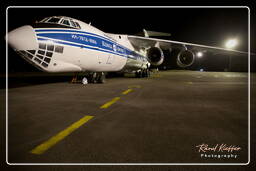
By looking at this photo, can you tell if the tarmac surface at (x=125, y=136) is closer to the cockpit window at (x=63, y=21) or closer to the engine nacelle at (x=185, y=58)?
the cockpit window at (x=63, y=21)

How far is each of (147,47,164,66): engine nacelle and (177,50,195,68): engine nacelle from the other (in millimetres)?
1412

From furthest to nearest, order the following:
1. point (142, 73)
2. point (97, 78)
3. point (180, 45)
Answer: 1. point (142, 73)
2. point (180, 45)
3. point (97, 78)

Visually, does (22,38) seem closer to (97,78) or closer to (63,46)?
(63,46)

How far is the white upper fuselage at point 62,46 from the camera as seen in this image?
5.03 metres

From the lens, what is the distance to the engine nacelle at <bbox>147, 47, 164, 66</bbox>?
44.2ft

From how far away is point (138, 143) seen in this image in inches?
84.7

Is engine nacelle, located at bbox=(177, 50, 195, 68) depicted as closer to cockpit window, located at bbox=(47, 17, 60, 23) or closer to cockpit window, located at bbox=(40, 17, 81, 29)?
cockpit window, located at bbox=(40, 17, 81, 29)

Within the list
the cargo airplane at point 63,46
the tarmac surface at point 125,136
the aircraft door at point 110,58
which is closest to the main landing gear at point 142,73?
the cargo airplane at point 63,46

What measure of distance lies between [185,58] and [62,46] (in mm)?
9417

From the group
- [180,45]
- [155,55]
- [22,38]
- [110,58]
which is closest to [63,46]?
[22,38]

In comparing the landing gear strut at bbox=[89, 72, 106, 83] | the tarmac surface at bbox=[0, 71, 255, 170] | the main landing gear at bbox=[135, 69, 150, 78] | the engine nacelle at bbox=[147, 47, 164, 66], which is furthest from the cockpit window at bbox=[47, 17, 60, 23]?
the main landing gear at bbox=[135, 69, 150, 78]

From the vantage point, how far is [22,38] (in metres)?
4.88

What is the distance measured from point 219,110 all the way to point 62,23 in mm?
5818

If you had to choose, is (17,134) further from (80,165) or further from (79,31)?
(79,31)
